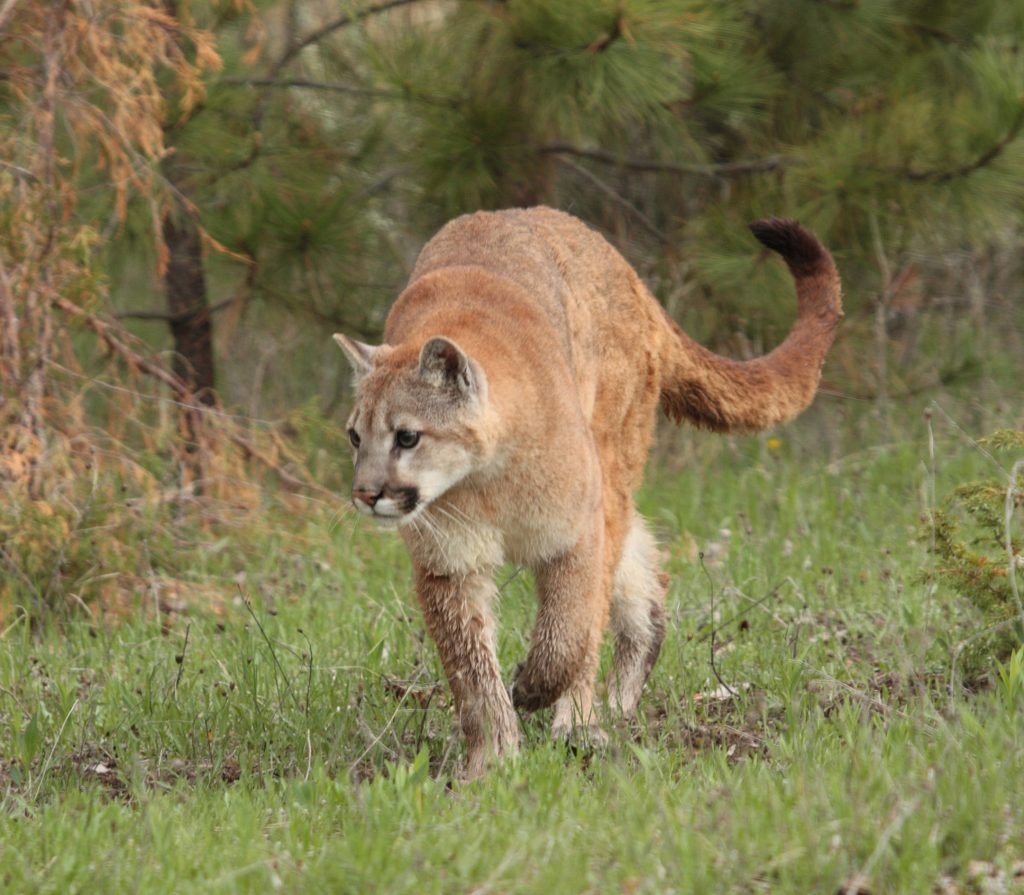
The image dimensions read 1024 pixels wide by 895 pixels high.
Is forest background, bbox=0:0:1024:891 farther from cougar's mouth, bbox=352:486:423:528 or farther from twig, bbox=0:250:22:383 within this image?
cougar's mouth, bbox=352:486:423:528

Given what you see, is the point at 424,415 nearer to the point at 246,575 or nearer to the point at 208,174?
the point at 246,575

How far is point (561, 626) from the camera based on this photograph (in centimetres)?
518

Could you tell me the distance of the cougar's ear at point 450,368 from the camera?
186 inches

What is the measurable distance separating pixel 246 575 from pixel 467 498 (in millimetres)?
2815

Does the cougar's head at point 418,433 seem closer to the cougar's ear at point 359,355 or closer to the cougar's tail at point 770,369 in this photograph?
the cougar's ear at point 359,355

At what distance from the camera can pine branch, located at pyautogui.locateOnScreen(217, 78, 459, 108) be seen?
8.87 metres

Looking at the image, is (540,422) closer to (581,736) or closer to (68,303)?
(581,736)

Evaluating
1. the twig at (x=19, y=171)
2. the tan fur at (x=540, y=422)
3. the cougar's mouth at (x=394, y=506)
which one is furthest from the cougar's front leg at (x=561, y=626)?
the twig at (x=19, y=171)

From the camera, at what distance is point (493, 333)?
5148 mm

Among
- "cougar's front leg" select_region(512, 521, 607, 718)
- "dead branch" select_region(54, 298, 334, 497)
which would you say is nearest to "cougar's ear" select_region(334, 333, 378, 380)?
"cougar's front leg" select_region(512, 521, 607, 718)

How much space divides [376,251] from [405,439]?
17.7 ft

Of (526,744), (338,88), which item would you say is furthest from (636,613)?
(338,88)

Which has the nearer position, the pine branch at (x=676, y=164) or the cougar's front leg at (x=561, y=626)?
the cougar's front leg at (x=561, y=626)

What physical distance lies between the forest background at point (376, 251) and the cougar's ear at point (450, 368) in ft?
3.86
